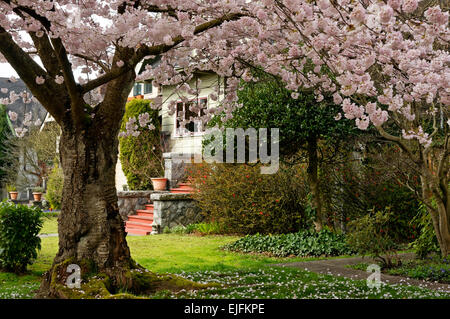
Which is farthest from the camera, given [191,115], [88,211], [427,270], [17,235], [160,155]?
[160,155]

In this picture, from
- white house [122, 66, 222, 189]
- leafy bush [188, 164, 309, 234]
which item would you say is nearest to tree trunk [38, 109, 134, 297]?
leafy bush [188, 164, 309, 234]

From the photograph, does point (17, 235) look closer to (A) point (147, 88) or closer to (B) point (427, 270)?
(B) point (427, 270)

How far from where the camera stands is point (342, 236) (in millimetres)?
9031

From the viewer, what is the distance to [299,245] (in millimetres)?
8727

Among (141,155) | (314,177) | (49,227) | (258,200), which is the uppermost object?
(141,155)

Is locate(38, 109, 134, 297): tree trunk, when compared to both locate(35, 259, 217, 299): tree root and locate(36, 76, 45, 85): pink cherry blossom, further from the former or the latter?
locate(36, 76, 45, 85): pink cherry blossom

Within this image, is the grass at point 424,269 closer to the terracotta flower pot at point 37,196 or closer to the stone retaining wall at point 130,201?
the stone retaining wall at point 130,201

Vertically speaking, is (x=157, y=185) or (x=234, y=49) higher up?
(x=234, y=49)

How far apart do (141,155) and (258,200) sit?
21.1 ft

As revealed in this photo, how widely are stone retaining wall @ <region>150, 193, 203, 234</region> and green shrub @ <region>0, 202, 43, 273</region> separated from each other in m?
5.34

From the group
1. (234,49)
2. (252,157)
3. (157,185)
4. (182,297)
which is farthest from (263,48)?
(157,185)

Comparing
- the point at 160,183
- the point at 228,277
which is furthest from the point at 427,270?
the point at 160,183
